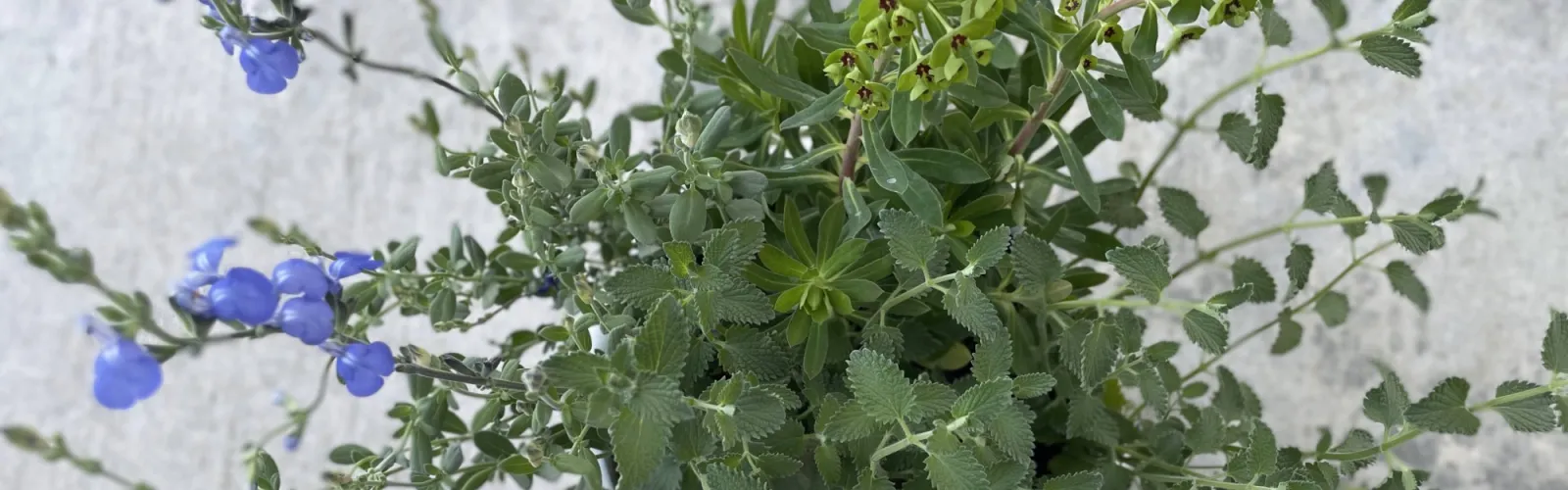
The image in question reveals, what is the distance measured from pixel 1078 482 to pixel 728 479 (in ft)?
0.52

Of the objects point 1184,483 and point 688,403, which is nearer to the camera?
point 688,403

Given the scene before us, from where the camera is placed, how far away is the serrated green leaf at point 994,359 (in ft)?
1.47

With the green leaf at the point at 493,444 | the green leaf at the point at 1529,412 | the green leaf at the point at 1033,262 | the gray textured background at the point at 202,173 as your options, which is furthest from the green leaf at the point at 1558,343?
the gray textured background at the point at 202,173

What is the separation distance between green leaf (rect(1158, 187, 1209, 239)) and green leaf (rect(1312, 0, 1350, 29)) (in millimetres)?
118

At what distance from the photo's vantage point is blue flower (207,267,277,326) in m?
0.32

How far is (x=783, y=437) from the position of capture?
475 mm

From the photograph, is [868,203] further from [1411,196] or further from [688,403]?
[1411,196]

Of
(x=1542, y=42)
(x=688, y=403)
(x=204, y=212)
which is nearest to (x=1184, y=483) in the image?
(x=688, y=403)

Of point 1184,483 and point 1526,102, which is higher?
point 1526,102

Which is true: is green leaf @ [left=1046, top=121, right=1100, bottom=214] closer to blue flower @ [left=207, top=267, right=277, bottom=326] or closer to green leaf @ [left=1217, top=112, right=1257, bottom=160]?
green leaf @ [left=1217, top=112, right=1257, bottom=160]

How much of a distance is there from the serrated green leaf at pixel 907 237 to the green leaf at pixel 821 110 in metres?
0.05

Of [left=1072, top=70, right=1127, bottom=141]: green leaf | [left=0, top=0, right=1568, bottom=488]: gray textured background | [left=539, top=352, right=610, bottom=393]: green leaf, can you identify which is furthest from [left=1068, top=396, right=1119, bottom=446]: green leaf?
[left=0, top=0, right=1568, bottom=488]: gray textured background

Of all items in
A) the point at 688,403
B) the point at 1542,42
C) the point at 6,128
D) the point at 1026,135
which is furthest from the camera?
the point at 6,128

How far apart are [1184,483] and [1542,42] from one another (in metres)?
0.55
